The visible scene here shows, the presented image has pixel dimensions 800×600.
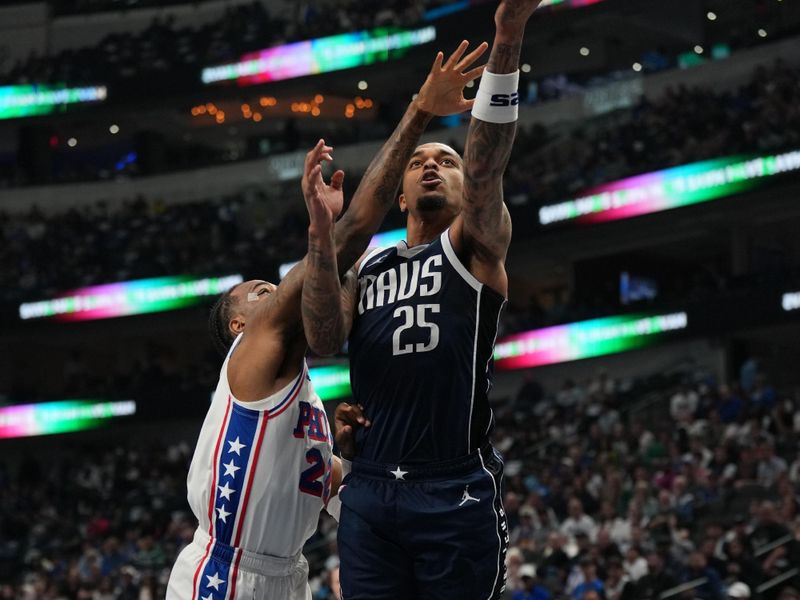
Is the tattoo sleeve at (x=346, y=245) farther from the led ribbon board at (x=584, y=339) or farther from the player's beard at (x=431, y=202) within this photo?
the led ribbon board at (x=584, y=339)

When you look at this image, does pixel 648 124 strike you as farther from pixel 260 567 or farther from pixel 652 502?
pixel 260 567

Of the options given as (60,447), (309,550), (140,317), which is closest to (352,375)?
(309,550)

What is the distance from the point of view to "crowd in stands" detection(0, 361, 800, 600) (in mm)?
13102

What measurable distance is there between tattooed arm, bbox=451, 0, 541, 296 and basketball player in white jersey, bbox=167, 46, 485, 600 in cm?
48

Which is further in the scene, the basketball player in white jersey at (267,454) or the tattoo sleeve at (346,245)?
the basketball player in white jersey at (267,454)

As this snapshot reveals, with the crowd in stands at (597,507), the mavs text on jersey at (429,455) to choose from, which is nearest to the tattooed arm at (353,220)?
the mavs text on jersey at (429,455)

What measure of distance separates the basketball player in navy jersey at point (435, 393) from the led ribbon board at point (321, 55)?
95.1 feet

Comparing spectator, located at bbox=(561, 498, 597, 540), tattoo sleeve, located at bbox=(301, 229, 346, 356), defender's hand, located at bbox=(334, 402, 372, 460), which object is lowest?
defender's hand, located at bbox=(334, 402, 372, 460)

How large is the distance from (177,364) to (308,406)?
32891 millimetres

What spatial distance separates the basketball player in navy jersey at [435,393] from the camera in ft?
15.5

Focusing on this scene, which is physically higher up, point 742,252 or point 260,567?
point 742,252

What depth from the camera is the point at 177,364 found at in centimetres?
3762

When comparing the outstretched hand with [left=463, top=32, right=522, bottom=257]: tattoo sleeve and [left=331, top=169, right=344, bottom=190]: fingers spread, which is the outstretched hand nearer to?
[left=331, top=169, right=344, bottom=190]: fingers spread

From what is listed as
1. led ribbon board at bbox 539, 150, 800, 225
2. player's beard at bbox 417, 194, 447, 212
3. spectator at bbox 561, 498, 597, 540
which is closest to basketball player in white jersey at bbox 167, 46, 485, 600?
player's beard at bbox 417, 194, 447, 212
